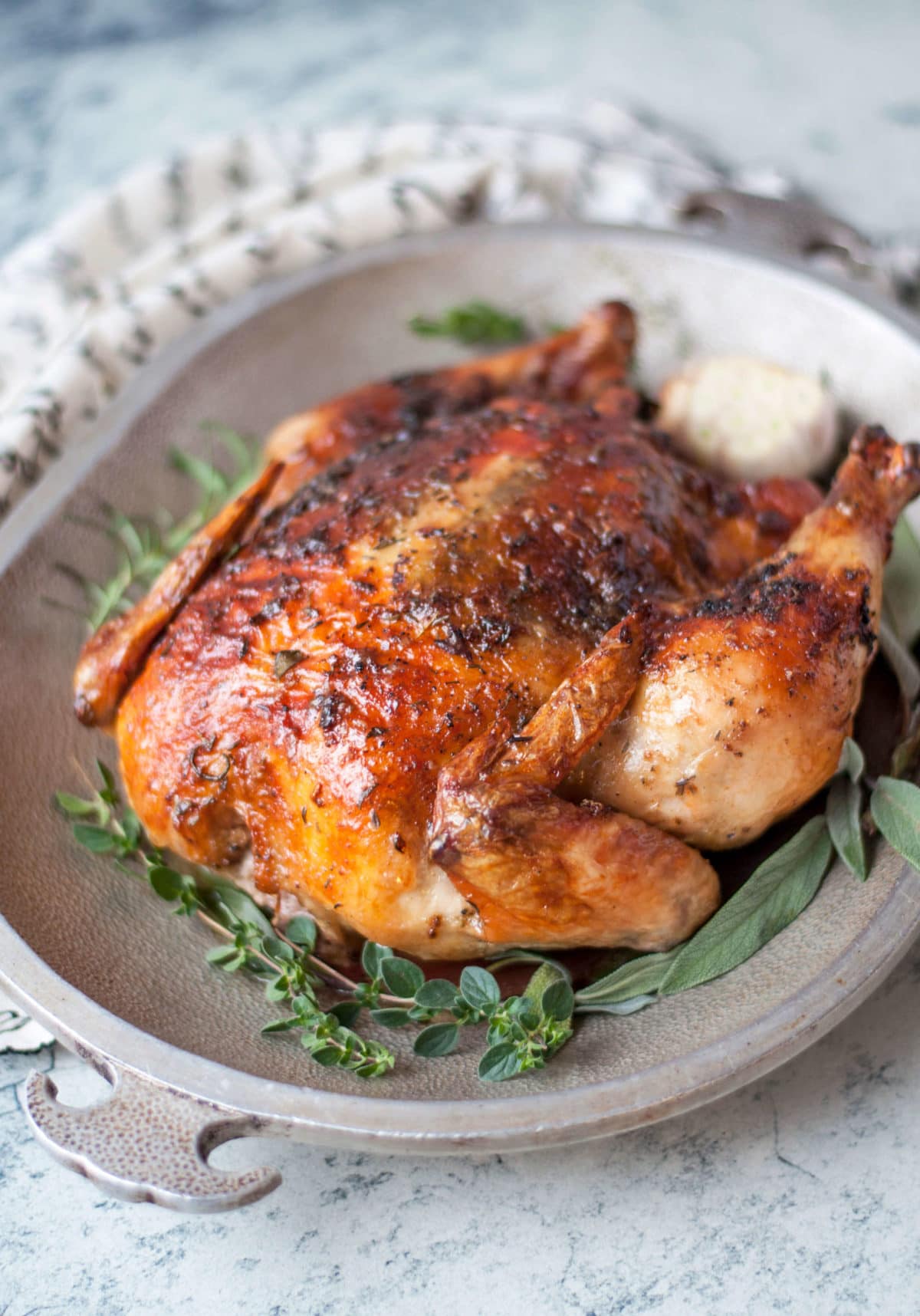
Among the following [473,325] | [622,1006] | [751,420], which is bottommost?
[622,1006]

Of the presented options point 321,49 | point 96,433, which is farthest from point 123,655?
point 321,49

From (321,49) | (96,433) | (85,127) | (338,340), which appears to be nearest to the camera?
(96,433)

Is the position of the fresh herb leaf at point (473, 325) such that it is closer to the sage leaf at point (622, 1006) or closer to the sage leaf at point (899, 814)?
the sage leaf at point (899, 814)

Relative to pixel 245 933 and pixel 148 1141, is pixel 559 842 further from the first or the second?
pixel 148 1141

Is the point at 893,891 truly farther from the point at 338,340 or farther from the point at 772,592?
the point at 338,340

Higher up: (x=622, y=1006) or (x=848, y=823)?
(x=848, y=823)

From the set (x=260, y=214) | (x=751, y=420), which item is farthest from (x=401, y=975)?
(x=260, y=214)

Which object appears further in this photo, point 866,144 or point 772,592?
point 866,144
